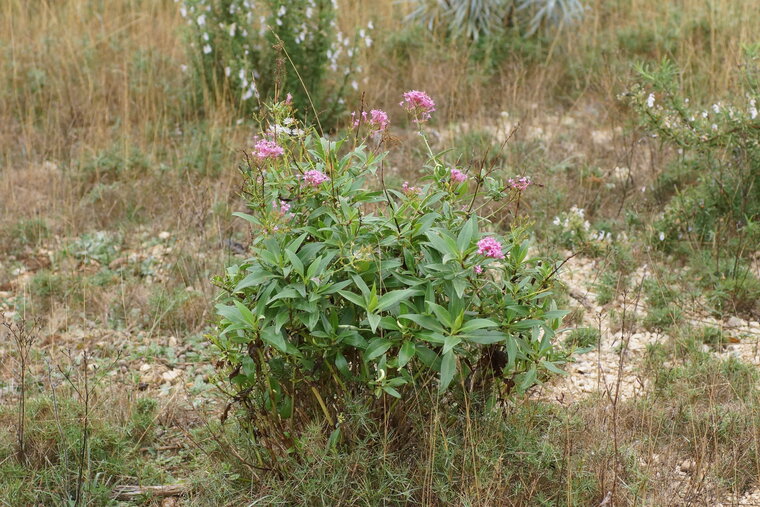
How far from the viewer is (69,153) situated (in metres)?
6.18

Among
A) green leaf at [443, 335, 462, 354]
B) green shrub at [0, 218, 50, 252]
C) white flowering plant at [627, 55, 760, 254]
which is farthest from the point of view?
green shrub at [0, 218, 50, 252]

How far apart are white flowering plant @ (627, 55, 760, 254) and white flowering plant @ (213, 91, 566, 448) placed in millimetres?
2312

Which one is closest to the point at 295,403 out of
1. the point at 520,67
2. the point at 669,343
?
the point at 669,343

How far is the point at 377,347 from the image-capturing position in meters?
2.65

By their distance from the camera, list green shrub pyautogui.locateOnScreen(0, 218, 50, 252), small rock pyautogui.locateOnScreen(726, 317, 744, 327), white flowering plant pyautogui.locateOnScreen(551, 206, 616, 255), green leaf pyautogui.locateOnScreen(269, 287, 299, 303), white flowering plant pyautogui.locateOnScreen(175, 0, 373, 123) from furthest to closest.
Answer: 1. white flowering plant pyautogui.locateOnScreen(175, 0, 373, 123)
2. green shrub pyautogui.locateOnScreen(0, 218, 50, 252)
3. white flowering plant pyautogui.locateOnScreen(551, 206, 616, 255)
4. small rock pyautogui.locateOnScreen(726, 317, 744, 327)
5. green leaf pyautogui.locateOnScreen(269, 287, 299, 303)

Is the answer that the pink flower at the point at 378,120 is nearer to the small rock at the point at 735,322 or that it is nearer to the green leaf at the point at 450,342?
the green leaf at the point at 450,342

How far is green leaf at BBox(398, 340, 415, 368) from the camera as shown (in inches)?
102

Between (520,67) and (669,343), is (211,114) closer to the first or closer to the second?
(520,67)

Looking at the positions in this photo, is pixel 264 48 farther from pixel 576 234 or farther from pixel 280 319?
pixel 280 319

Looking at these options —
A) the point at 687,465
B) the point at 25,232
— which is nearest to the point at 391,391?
the point at 687,465

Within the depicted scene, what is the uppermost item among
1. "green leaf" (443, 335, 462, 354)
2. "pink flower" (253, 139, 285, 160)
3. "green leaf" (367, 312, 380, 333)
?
"pink flower" (253, 139, 285, 160)

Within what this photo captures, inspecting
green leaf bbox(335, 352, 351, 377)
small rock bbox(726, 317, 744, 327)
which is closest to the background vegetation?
small rock bbox(726, 317, 744, 327)

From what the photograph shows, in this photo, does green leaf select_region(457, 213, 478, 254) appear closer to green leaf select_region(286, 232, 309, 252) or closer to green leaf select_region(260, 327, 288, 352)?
green leaf select_region(286, 232, 309, 252)

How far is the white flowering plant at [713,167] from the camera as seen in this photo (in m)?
4.84
